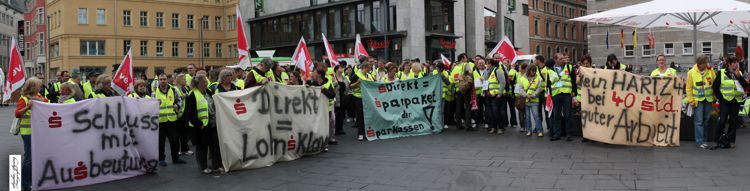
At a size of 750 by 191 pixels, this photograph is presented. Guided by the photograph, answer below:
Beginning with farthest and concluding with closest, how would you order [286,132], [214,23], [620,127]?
[214,23]
[620,127]
[286,132]

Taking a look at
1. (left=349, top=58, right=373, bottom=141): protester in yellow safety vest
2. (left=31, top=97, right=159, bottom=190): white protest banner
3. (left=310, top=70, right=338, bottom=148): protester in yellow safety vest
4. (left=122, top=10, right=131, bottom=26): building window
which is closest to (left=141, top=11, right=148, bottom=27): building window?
(left=122, top=10, right=131, bottom=26): building window

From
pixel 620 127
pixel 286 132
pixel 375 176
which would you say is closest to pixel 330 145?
pixel 286 132

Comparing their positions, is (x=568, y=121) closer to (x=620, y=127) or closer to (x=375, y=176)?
(x=620, y=127)

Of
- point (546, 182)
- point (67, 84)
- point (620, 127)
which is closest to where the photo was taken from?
point (546, 182)

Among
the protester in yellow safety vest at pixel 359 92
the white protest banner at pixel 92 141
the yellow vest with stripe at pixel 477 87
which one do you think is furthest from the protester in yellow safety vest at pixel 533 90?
the white protest banner at pixel 92 141

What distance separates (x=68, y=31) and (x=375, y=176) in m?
60.5

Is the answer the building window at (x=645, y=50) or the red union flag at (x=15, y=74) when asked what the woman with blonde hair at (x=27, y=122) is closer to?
the red union flag at (x=15, y=74)

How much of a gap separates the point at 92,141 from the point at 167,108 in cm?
203

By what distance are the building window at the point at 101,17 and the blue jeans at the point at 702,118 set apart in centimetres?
6168

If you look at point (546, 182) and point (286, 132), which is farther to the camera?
point (286, 132)

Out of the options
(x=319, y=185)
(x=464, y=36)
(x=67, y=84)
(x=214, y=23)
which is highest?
(x=214, y=23)

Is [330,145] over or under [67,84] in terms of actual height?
under

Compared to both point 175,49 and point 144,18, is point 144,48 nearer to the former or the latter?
point 144,18

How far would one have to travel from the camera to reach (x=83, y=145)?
7.89 meters
